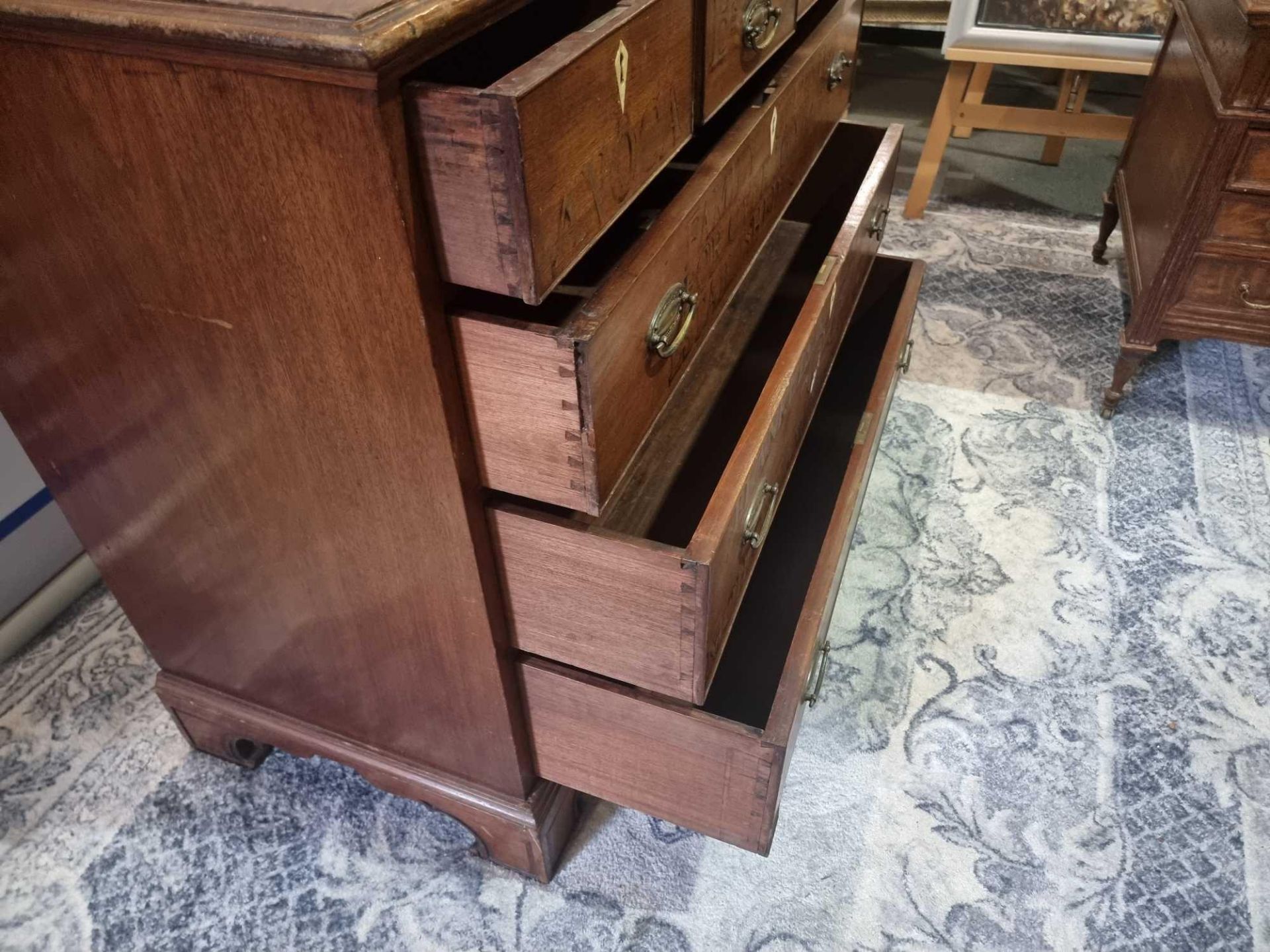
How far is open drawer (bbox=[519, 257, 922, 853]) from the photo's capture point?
0.71m

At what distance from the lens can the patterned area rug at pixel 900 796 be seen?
2.79 feet

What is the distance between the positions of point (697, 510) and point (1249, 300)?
0.96 meters

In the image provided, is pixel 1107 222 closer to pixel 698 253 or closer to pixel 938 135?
pixel 938 135

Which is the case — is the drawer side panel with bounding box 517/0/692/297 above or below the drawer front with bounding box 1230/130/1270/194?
above

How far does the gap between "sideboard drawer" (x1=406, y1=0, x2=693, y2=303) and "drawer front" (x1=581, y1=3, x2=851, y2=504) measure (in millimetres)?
42

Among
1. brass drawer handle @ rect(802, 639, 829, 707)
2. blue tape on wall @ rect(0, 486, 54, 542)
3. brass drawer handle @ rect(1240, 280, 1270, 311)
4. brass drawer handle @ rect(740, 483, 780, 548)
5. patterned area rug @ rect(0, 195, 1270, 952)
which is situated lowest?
patterned area rug @ rect(0, 195, 1270, 952)

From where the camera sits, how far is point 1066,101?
192cm

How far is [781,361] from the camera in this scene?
29.6 inches

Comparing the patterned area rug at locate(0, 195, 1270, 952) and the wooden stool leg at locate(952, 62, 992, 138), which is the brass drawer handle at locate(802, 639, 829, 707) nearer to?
the patterned area rug at locate(0, 195, 1270, 952)

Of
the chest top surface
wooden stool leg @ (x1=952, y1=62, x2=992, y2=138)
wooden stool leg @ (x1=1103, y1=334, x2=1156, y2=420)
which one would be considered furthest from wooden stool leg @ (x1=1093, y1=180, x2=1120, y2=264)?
the chest top surface

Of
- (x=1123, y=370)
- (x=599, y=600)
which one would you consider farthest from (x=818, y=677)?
(x=1123, y=370)

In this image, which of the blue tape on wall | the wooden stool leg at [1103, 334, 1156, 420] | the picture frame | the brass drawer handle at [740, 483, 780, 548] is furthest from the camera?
the picture frame

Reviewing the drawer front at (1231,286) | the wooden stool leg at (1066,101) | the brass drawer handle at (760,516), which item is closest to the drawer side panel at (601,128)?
the brass drawer handle at (760,516)

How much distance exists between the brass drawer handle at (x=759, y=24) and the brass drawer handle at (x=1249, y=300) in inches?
34.1
